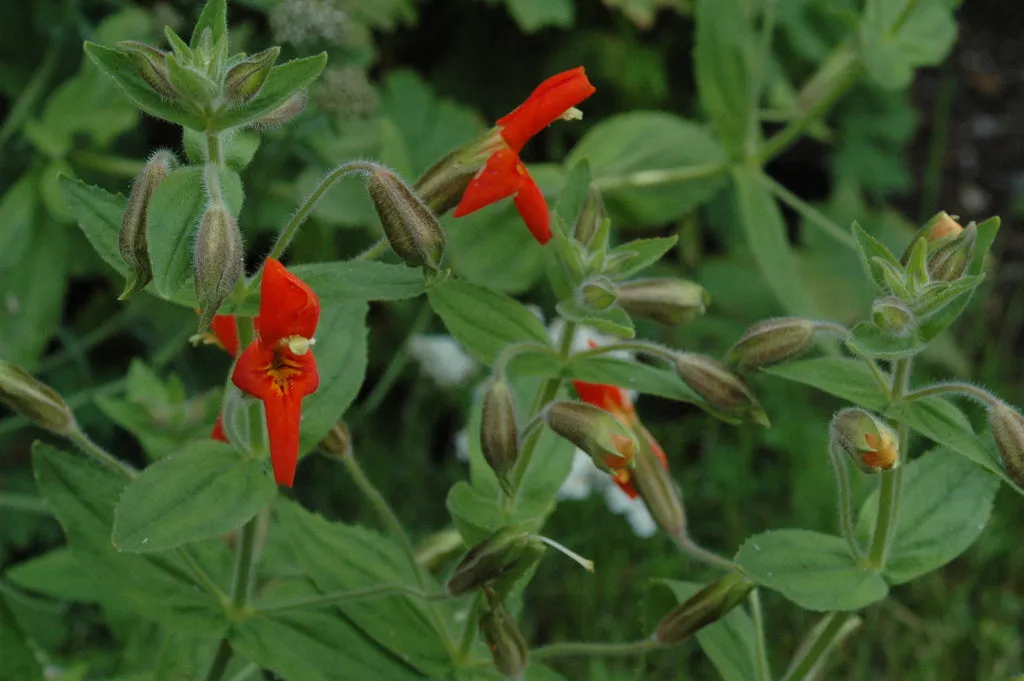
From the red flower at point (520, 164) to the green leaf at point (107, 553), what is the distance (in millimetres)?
750

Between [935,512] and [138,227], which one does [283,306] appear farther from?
[935,512]

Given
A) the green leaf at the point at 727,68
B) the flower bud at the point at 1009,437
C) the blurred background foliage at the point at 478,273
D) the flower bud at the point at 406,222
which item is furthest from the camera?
the green leaf at the point at 727,68

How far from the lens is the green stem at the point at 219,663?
2.09 m

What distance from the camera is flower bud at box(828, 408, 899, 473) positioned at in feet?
5.66

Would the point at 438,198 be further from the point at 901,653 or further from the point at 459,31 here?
the point at 459,31

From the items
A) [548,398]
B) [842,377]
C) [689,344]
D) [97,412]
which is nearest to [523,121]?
[548,398]

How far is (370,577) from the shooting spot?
2.12m

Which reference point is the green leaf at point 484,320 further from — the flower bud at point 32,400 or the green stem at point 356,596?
the flower bud at point 32,400

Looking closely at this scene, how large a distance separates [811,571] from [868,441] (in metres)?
0.32

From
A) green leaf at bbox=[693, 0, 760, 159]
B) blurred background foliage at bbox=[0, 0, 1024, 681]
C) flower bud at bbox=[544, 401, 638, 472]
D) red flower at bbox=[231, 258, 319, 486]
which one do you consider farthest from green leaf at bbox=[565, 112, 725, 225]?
red flower at bbox=[231, 258, 319, 486]

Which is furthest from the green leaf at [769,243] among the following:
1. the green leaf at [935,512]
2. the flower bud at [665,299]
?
the flower bud at [665,299]

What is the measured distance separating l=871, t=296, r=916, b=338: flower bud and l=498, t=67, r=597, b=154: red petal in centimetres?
53

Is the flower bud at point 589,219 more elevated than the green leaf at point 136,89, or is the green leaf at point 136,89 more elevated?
the green leaf at point 136,89

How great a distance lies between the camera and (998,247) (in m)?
4.90
